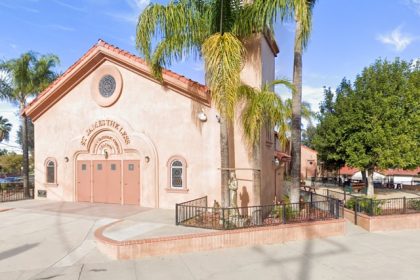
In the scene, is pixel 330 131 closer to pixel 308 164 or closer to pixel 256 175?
pixel 256 175

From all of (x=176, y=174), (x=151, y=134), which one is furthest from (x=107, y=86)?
(x=176, y=174)

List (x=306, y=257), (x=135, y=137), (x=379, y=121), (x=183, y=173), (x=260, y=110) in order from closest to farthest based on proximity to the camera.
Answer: (x=306, y=257), (x=260, y=110), (x=183, y=173), (x=135, y=137), (x=379, y=121)

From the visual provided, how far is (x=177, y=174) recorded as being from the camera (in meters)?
15.1

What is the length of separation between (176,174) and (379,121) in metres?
15.4

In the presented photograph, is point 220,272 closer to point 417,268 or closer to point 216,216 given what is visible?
point 216,216

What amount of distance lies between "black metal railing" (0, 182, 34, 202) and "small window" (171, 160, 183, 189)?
10.6 metres

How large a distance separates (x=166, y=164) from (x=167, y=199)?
1651mm

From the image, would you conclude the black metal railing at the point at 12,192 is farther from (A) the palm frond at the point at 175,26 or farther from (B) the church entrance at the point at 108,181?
(A) the palm frond at the point at 175,26

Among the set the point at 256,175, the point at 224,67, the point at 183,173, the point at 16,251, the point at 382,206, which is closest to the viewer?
the point at 16,251

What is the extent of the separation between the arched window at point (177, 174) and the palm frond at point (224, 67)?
5174 millimetres

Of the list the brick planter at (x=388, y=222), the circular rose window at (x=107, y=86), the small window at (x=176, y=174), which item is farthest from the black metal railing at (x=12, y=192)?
the brick planter at (x=388, y=222)

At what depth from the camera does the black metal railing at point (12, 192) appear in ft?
62.3

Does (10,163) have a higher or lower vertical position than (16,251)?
higher

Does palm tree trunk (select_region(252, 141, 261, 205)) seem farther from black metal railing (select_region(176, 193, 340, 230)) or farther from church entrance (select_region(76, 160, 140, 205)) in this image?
church entrance (select_region(76, 160, 140, 205))
